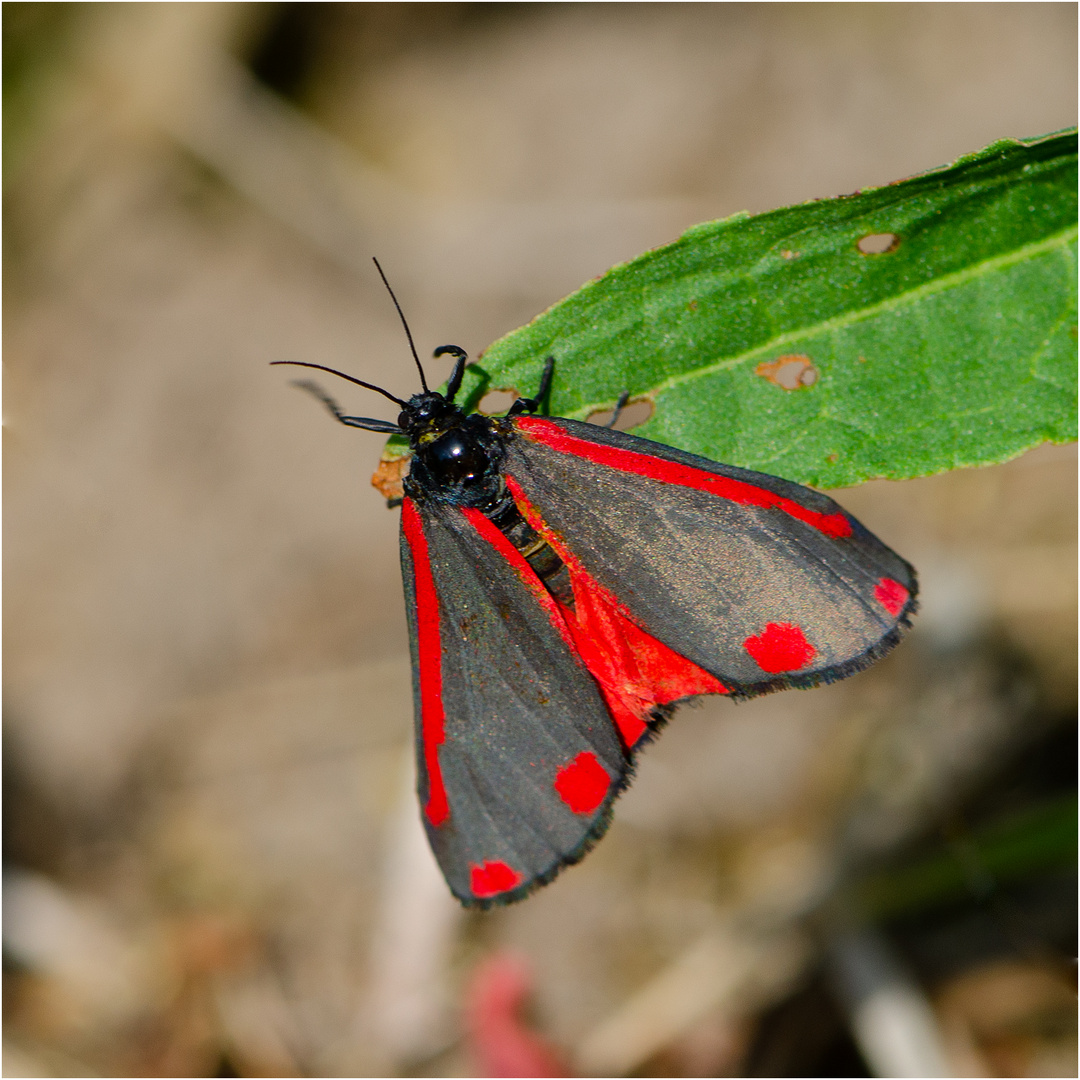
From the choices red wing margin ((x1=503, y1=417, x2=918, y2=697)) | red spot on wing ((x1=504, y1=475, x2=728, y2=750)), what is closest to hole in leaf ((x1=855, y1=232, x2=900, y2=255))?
red wing margin ((x1=503, y1=417, x2=918, y2=697))

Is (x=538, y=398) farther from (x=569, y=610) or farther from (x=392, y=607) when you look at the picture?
(x=392, y=607)

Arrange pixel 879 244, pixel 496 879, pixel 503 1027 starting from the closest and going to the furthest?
1. pixel 879 244
2. pixel 496 879
3. pixel 503 1027

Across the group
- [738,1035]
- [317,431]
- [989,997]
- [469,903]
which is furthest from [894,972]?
[317,431]

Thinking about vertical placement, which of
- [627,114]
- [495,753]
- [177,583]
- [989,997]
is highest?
[627,114]

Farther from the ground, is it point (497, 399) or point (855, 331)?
point (497, 399)

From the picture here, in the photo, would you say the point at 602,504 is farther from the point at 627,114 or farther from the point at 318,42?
the point at 318,42

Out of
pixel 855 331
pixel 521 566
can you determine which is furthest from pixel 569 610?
pixel 855 331
